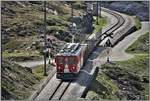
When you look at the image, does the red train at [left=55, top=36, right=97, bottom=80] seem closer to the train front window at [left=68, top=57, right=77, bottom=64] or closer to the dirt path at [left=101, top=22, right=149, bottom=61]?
the train front window at [left=68, top=57, right=77, bottom=64]

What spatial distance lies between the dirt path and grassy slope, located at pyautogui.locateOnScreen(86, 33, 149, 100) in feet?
5.91

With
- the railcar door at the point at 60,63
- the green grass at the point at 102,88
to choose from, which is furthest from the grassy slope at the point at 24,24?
the railcar door at the point at 60,63

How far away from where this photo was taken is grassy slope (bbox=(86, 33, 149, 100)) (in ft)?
190

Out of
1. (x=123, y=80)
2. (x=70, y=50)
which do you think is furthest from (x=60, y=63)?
(x=123, y=80)

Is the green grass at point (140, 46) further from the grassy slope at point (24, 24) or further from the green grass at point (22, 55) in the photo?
the green grass at point (22, 55)

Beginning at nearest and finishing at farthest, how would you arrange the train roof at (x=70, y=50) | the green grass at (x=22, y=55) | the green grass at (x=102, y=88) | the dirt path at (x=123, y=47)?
the green grass at (x=102, y=88), the train roof at (x=70, y=50), the green grass at (x=22, y=55), the dirt path at (x=123, y=47)

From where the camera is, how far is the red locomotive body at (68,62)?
194 feet

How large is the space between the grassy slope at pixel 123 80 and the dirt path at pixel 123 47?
1800 mm

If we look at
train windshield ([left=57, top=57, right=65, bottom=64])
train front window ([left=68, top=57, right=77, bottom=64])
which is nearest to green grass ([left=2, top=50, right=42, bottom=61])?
train windshield ([left=57, top=57, right=65, bottom=64])

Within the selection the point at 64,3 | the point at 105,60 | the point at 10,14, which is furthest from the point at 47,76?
the point at 64,3

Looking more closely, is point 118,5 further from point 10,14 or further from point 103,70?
point 103,70

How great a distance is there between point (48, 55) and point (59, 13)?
153 ft

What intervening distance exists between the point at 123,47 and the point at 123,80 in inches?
1012

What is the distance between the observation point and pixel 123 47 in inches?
3642
